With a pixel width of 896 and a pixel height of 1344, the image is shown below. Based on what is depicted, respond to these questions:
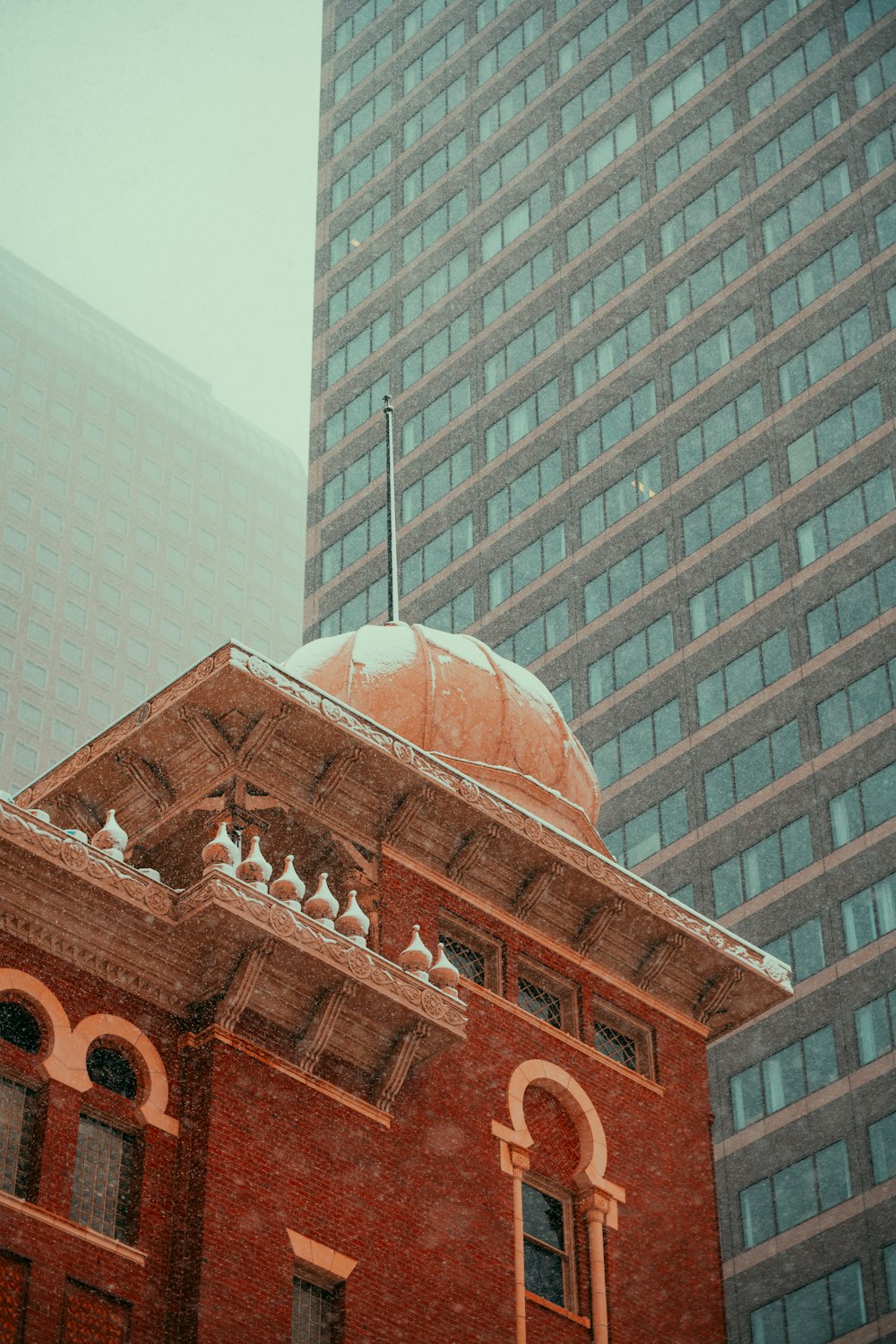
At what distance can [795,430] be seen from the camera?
11156 cm

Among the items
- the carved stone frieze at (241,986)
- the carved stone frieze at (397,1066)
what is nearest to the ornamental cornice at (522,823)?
the carved stone frieze at (397,1066)

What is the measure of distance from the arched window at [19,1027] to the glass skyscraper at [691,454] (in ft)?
193

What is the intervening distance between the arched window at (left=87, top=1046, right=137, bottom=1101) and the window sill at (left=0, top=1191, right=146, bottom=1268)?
2.41 meters

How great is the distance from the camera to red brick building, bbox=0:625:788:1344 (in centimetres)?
3344

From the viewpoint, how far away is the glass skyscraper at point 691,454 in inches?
3718

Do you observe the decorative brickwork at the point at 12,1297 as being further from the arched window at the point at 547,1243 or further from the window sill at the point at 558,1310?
the arched window at the point at 547,1243

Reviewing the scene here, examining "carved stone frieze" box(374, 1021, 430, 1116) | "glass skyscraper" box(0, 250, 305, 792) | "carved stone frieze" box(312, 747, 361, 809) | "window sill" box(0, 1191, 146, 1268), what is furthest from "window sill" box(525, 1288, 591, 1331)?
"glass skyscraper" box(0, 250, 305, 792)

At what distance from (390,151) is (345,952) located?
121367 millimetres

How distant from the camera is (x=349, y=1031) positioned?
36.8 metres

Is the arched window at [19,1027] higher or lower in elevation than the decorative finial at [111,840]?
lower

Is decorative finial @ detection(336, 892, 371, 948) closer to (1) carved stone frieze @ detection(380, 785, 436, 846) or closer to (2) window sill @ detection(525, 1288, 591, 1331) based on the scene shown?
(1) carved stone frieze @ detection(380, 785, 436, 846)

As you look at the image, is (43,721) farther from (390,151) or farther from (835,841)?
(835,841)

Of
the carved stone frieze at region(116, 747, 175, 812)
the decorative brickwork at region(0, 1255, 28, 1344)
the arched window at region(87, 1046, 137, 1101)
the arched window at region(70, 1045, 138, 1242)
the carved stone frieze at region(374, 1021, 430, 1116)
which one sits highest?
the carved stone frieze at region(116, 747, 175, 812)

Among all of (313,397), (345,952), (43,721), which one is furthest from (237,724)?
(43,721)
